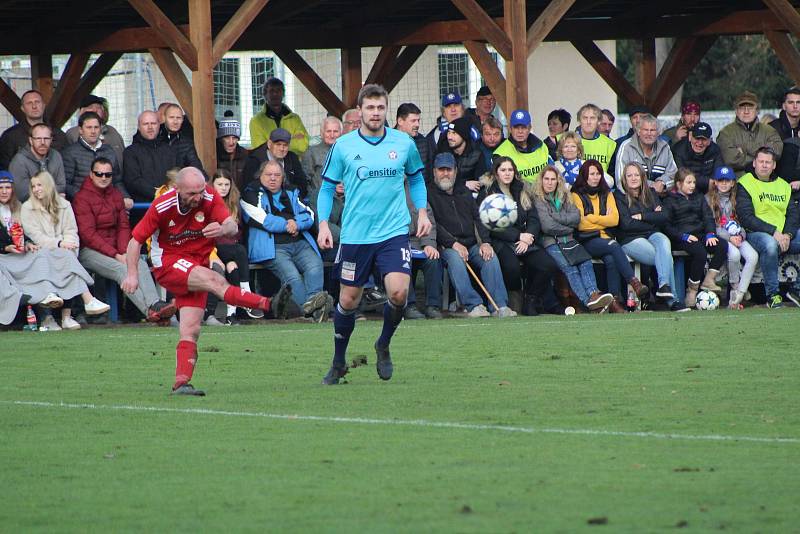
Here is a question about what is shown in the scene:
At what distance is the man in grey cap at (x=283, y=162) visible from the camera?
16.3m

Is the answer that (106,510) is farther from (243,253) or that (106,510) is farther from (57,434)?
(243,253)

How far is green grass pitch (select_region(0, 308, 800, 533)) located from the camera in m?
5.60

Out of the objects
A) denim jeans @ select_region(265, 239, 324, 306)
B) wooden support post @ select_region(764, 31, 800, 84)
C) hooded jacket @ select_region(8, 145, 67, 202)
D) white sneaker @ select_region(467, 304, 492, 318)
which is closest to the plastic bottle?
hooded jacket @ select_region(8, 145, 67, 202)

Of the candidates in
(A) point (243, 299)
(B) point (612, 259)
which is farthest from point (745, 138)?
(A) point (243, 299)

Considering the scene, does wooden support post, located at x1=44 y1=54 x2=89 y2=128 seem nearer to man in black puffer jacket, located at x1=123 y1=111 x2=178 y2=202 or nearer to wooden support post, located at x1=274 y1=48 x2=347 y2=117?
wooden support post, located at x1=274 y1=48 x2=347 y2=117

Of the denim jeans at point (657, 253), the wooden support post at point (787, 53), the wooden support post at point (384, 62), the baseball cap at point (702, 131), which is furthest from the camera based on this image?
the wooden support post at point (384, 62)

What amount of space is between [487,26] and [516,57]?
524 millimetres

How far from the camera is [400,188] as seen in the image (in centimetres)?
972

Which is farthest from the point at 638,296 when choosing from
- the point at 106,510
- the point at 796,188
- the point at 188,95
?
the point at 106,510

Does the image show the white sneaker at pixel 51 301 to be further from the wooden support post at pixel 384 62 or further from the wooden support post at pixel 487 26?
the wooden support post at pixel 384 62

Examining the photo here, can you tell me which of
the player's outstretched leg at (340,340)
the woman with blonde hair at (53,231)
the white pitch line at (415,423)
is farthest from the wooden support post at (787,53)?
the white pitch line at (415,423)

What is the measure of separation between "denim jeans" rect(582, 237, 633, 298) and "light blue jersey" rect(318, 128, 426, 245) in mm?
7003

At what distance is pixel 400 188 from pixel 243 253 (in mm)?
5989

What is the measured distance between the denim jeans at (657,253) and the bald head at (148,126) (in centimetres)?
537
